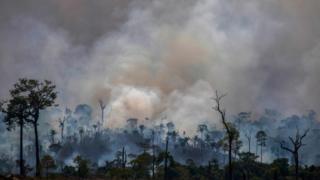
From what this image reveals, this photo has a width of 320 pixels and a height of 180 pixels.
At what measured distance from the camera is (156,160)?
356 feet

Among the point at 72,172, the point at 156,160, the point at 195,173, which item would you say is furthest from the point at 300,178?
the point at 72,172

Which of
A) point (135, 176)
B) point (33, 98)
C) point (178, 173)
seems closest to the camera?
point (33, 98)

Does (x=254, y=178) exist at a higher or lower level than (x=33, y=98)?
lower

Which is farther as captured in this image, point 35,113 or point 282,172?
point 282,172

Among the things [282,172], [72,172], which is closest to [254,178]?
[282,172]

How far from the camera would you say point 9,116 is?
7081 cm

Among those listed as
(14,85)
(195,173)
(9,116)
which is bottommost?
(195,173)

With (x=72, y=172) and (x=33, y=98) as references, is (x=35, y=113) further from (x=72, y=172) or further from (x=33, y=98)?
(x=72, y=172)

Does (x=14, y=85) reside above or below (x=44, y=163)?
above

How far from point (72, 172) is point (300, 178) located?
162 feet

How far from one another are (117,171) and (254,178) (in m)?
29.8

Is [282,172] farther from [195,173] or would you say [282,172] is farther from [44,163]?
[44,163]

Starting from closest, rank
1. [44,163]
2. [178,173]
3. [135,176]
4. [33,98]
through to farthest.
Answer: [33,98] < [44,163] < [135,176] < [178,173]

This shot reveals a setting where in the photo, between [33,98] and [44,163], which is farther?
[44,163]
